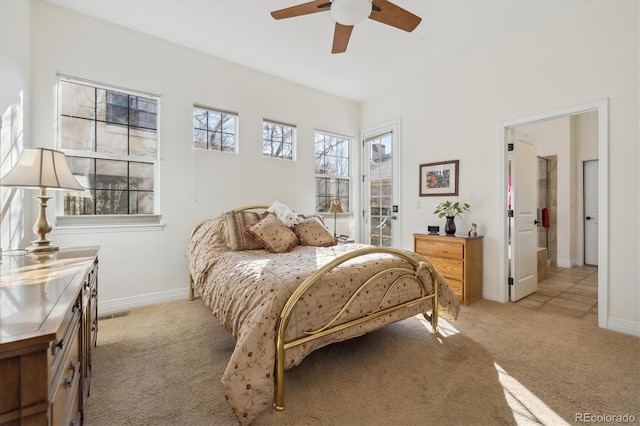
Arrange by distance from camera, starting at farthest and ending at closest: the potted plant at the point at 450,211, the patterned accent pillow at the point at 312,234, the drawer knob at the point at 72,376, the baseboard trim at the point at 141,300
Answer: the potted plant at the point at 450,211 → the patterned accent pillow at the point at 312,234 → the baseboard trim at the point at 141,300 → the drawer knob at the point at 72,376

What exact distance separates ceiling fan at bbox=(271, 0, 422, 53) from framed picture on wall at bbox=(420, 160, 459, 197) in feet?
6.55

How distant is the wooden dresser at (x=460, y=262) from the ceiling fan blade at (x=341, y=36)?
8.07ft

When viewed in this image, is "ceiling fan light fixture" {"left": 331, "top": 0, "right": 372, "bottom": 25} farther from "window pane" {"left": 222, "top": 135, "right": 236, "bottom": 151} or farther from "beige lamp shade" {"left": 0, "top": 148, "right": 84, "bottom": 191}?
"beige lamp shade" {"left": 0, "top": 148, "right": 84, "bottom": 191}

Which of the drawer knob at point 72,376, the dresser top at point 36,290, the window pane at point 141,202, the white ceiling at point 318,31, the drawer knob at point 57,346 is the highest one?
the white ceiling at point 318,31

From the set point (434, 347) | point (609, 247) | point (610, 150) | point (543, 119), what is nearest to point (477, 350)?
point (434, 347)

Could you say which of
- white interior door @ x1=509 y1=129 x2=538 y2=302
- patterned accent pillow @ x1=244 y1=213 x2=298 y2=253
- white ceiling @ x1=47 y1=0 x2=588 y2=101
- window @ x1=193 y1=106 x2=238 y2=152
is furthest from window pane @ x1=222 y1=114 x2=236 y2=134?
white interior door @ x1=509 y1=129 x2=538 y2=302

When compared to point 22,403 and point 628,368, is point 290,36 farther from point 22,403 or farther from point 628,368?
point 628,368

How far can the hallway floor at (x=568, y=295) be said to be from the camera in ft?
10.0

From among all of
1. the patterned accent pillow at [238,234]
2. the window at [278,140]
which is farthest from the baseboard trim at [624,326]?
the window at [278,140]

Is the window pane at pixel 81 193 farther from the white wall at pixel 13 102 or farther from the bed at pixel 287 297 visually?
the bed at pixel 287 297

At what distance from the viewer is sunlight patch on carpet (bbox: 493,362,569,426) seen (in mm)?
1504

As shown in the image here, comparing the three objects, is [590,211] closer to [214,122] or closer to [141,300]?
[214,122]

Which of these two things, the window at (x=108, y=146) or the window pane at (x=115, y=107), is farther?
the window pane at (x=115, y=107)

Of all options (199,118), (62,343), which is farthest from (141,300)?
(62,343)
